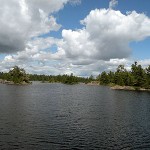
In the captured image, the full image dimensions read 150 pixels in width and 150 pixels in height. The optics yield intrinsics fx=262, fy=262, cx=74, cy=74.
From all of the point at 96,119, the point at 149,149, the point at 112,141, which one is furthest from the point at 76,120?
the point at 149,149

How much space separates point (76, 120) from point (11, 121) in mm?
15953

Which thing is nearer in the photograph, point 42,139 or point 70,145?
point 70,145

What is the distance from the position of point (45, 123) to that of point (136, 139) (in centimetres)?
2142

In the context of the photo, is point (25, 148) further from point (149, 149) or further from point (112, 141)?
point (149, 149)

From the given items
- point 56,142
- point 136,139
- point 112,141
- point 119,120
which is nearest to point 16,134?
point 56,142

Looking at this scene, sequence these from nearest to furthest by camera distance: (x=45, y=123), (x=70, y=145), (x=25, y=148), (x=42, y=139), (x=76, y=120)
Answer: (x=25, y=148)
(x=70, y=145)
(x=42, y=139)
(x=45, y=123)
(x=76, y=120)

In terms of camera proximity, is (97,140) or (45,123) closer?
(97,140)

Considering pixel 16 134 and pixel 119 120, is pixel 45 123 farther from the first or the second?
pixel 119 120

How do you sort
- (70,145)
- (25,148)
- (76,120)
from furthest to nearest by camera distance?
1. (76,120)
2. (70,145)
3. (25,148)

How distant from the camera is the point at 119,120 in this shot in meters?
67.8

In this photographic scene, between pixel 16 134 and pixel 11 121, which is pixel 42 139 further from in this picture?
pixel 11 121

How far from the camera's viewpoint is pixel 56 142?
147 feet

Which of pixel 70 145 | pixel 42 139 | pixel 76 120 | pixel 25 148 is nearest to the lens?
pixel 25 148

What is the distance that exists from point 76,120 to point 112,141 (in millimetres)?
20140
